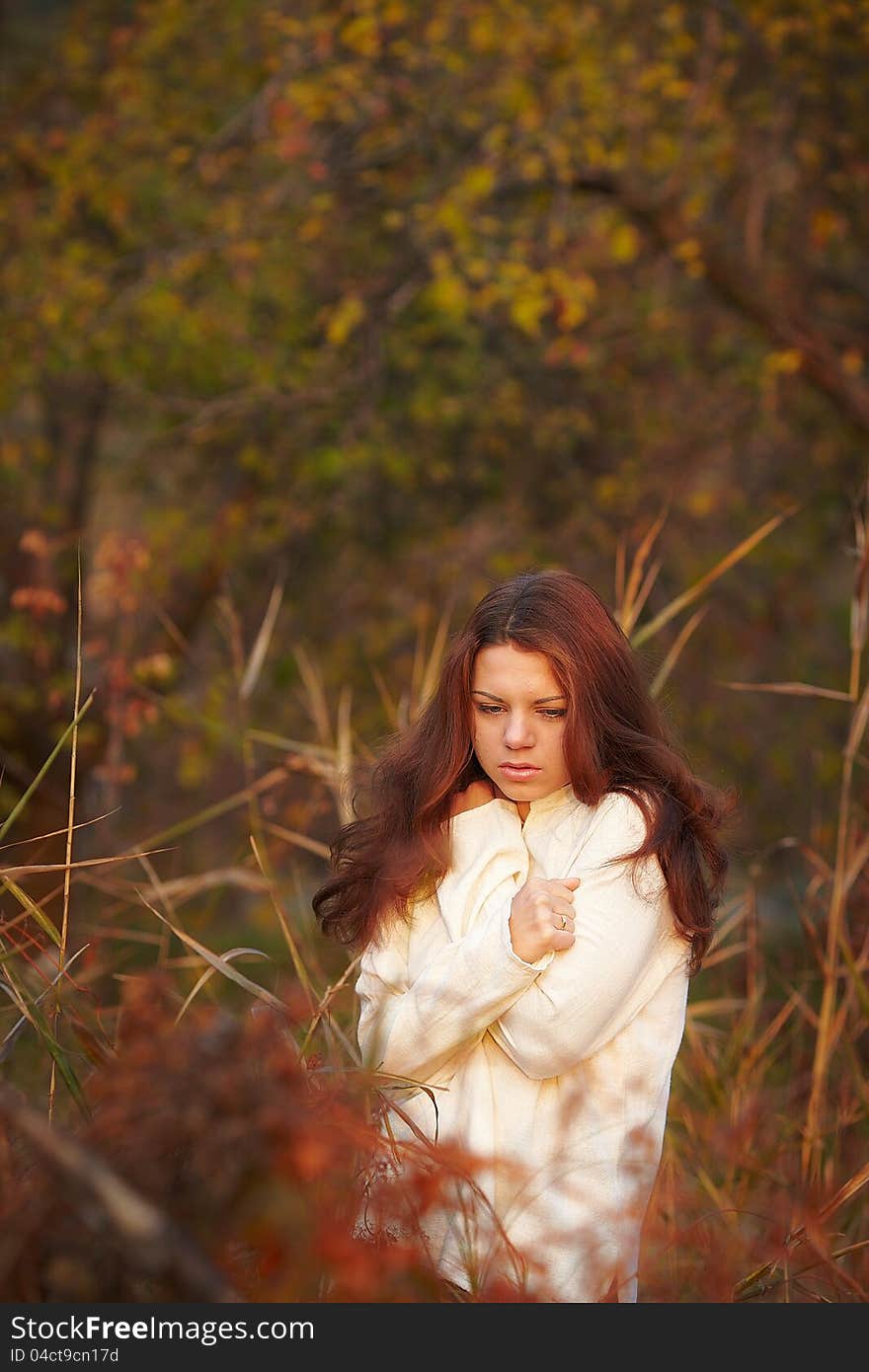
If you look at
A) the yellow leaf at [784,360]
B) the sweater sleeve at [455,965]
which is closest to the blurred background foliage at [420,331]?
the yellow leaf at [784,360]

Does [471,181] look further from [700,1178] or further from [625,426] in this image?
[700,1178]

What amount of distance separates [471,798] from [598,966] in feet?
1.29

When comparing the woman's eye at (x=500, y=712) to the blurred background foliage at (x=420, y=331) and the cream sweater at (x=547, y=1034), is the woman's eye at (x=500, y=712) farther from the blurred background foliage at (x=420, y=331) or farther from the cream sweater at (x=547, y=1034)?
the blurred background foliage at (x=420, y=331)

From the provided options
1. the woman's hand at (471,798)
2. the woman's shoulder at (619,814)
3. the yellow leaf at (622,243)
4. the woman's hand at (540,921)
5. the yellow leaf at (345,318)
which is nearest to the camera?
the woman's hand at (540,921)

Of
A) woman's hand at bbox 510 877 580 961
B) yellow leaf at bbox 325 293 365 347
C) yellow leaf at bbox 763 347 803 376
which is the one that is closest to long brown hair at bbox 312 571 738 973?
woman's hand at bbox 510 877 580 961

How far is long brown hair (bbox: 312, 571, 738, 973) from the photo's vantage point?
2.18 m

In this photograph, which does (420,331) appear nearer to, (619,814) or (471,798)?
(471,798)

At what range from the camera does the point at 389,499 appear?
7027 millimetres

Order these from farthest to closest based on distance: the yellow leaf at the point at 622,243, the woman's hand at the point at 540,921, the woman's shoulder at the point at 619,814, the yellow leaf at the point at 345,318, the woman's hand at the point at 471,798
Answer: the yellow leaf at the point at 345,318 → the yellow leaf at the point at 622,243 → the woman's hand at the point at 471,798 → the woman's shoulder at the point at 619,814 → the woman's hand at the point at 540,921

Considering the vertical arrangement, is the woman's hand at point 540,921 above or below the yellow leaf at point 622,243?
below

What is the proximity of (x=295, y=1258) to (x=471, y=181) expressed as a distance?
4.52 m

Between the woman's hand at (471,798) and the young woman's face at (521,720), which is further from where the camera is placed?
the woman's hand at (471,798)

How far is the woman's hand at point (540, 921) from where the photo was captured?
6.49 feet

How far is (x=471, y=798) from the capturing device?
7.55 feet
